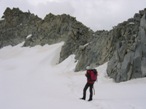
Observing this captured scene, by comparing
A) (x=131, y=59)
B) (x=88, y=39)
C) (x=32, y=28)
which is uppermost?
(x=32, y=28)

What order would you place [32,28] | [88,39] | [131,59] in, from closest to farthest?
[131,59] < [88,39] < [32,28]

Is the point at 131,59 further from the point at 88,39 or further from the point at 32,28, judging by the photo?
the point at 32,28

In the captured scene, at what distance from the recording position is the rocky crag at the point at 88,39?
21.5m

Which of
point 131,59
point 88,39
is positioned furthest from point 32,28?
point 131,59

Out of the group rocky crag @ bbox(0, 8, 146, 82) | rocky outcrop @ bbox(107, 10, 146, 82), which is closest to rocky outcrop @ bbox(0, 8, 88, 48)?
rocky crag @ bbox(0, 8, 146, 82)

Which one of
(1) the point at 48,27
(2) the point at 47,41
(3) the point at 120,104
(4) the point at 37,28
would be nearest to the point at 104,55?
(3) the point at 120,104

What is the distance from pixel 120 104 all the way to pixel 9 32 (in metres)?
→ 101

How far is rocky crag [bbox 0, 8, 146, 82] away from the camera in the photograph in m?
21.5

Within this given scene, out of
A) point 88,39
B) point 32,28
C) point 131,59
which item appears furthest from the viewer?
point 32,28

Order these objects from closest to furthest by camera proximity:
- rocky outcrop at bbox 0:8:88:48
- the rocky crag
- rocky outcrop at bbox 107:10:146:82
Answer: rocky outcrop at bbox 107:10:146:82
the rocky crag
rocky outcrop at bbox 0:8:88:48

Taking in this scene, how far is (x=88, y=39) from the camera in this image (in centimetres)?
6022

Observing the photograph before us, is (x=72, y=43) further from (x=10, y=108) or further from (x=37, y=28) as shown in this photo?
(x=10, y=108)

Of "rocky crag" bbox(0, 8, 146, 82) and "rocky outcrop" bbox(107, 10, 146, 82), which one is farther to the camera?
"rocky crag" bbox(0, 8, 146, 82)

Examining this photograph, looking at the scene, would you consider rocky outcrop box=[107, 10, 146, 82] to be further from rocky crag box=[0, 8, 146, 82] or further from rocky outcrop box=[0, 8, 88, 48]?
rocky outcrop box=[0, 8, 88, 48]
